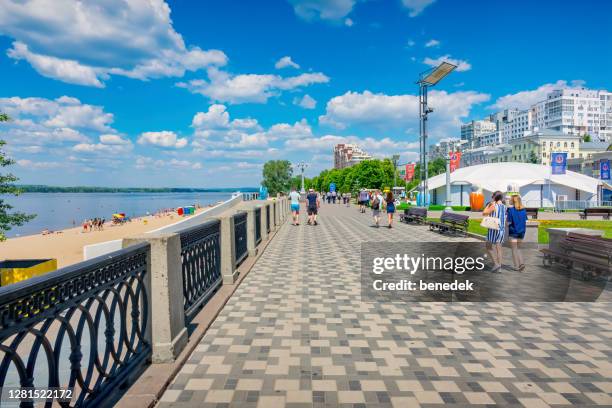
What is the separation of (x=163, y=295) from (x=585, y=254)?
824 cm

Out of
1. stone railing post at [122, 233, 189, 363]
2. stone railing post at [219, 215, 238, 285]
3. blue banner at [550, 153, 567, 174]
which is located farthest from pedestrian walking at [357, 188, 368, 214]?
stone railing post at [122, 233, 189, 363]

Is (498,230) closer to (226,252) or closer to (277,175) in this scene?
(226,252)

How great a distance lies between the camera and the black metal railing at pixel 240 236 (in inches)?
349

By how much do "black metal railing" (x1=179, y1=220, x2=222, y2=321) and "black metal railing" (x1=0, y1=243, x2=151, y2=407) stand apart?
1138 millimetres

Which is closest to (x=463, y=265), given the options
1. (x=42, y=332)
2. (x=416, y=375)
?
(x=416, y=375)

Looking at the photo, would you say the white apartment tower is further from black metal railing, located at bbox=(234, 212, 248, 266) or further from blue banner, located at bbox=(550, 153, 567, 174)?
black metal railing, located at bbox=(234, 212, 248, 266)

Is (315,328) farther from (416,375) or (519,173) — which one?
(519,173)

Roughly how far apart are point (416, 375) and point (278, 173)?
11765cm

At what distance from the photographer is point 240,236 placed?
961 cm

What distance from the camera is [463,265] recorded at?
976cm

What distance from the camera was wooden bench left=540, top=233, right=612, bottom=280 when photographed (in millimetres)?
7316

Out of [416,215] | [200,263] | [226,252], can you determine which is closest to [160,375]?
[200,263]

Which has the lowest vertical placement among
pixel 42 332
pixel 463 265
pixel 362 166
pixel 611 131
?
pixel 463 265

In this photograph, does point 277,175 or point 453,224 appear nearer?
point 453,224
